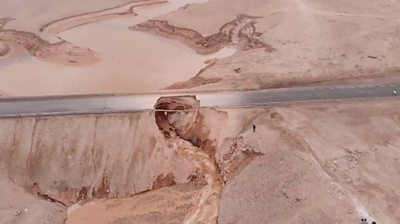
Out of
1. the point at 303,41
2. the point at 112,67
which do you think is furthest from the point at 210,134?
the point at 303,41

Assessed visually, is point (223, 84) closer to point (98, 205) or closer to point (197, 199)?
point (197, 199)

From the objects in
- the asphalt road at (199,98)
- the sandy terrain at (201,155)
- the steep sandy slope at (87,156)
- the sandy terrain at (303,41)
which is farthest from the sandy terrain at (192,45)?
the steep sandy slope at (87,156)

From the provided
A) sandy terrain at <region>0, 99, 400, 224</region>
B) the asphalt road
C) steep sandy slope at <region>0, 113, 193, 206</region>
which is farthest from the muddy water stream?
sandy terrain at <region>0, 99, 400, 224</region>

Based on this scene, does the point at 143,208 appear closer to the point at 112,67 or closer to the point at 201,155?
the point at 201,155

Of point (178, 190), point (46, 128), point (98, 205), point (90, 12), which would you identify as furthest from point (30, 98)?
point (90, 12)

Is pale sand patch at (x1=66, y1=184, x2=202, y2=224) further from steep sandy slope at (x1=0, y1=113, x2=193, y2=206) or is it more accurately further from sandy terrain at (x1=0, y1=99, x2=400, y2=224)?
steep sandy slope at (x1=0, y1=113, x2=193, y2=206)
